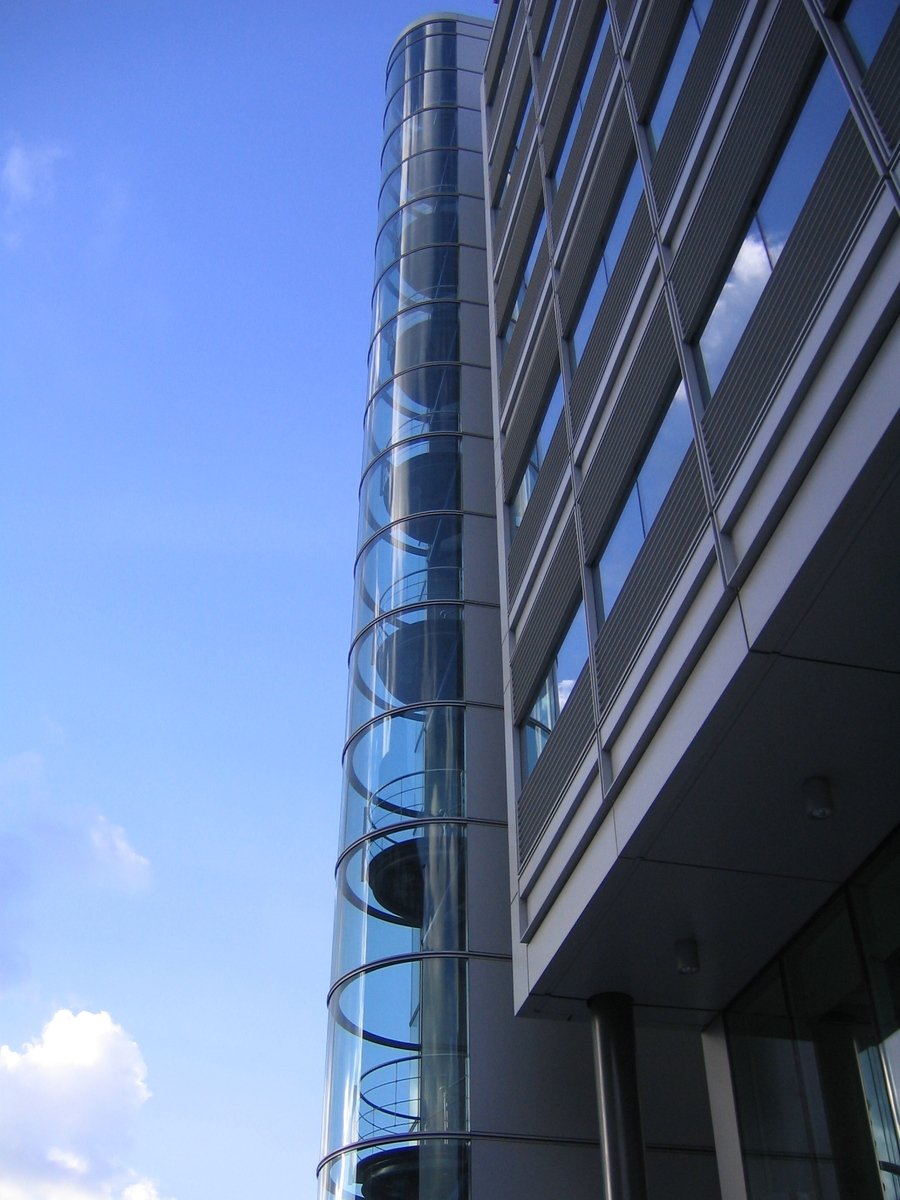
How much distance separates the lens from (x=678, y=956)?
41.4 ft

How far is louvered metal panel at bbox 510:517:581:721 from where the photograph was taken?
46.5ft

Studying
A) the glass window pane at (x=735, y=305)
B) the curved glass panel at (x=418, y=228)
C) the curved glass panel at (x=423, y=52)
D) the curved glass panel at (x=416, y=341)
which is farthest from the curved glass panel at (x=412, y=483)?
the curved glass panel at (x=423, y=52)

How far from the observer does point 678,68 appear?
1373 centimetres

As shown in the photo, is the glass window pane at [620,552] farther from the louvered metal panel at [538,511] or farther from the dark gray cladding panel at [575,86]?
the dark gray cladding panel at [575,86]

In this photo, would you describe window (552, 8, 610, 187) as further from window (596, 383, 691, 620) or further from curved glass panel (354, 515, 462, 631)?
window (596, 383, 691, 620)

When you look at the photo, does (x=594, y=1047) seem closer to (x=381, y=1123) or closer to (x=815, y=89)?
(x=381, y=1123)

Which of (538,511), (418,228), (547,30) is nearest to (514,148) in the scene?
(547,30)

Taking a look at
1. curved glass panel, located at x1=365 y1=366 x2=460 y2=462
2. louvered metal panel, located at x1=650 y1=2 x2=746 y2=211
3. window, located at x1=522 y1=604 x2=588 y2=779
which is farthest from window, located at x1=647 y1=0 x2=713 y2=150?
curved glass panel, located at x1=365 y1=366 x2=460 y2=462

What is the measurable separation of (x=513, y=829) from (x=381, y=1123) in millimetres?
3637

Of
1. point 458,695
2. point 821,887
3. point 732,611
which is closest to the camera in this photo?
point 732,611

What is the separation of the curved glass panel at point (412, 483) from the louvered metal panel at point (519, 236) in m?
2.78

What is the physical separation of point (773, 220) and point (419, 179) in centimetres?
1826

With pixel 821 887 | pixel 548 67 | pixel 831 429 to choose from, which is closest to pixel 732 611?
pixel 831 429

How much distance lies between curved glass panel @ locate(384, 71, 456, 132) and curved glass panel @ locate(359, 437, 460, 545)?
12.9 m
